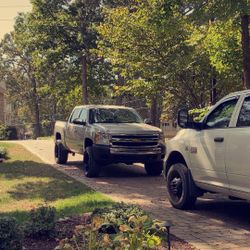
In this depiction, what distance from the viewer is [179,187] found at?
799 cm

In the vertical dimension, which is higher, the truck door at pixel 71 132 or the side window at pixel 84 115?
the side window at pixel 84 115

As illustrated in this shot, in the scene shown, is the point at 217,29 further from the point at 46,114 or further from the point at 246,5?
the point at 46,114

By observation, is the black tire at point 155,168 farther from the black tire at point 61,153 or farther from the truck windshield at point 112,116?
the black tire at point 61,153

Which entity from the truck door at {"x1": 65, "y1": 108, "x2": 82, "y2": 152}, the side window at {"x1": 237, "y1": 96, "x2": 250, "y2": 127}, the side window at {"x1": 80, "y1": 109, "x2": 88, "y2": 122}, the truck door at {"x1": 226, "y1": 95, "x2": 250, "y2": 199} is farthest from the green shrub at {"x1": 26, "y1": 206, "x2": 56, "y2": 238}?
the truck door at {"x1": 65, "y1": 108, "x2": 82, "y2": 152}

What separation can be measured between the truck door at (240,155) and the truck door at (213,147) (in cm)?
16

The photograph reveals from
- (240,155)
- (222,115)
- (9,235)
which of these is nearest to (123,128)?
(222,115)

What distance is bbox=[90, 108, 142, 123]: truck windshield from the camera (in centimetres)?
1299

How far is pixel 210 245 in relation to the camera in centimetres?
566

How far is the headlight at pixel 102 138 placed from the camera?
461 inches

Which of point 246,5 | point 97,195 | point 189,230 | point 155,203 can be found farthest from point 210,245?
point 246,5

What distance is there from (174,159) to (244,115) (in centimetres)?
225

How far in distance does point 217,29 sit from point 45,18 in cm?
1958

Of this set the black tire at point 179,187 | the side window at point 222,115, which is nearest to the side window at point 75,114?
the black tire at point 179,187

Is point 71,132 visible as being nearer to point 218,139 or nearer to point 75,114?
point 75,114
